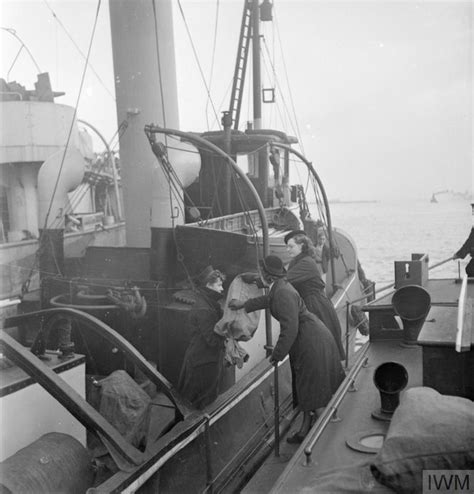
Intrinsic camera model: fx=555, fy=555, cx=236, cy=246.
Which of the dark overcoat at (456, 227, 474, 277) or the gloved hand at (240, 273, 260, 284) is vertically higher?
the gloved hand at (240, 273, 260, 284)

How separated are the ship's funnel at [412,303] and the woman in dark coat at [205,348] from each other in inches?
67.7

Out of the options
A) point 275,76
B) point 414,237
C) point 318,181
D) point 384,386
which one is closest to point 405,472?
point 384,386

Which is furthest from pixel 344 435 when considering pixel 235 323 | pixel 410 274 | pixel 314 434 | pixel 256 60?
pixel 256 60

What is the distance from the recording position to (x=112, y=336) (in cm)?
457

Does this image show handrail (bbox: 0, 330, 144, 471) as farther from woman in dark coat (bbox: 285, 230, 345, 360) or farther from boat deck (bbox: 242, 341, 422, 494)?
woman in dark coat (bbox: 285, 230, 345, 360)

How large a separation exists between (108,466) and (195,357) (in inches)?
47.3

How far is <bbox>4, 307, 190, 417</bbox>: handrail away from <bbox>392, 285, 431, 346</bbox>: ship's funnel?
2.25 m

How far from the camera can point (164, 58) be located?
29.0 ft

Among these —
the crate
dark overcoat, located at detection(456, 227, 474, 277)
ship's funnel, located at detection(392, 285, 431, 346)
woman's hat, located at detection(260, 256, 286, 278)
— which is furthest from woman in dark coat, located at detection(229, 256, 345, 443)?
dark overcoat, located at detection(456, 227, 474, 277)

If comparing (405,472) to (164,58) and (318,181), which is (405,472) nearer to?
(164,58)

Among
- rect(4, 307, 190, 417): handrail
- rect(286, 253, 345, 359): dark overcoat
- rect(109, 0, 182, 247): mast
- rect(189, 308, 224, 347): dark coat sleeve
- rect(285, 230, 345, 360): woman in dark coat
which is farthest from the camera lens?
rect(109, 0, 182, 247): mast

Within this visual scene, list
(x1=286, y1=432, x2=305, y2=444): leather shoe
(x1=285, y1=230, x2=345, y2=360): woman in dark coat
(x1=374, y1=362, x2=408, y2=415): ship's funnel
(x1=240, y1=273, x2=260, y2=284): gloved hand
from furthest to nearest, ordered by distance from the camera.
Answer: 1. (x1=285, y1=230, x2=345, y2=360): woman in dark coat
2. (x1=286, y1=432, x2=305, y2=444): leather shoe
3. (x1=240, y1=273, x2=260, y2=284): gloved hand
4. (x1=374, y1=362, x2=408, y2=415): ship's funnel

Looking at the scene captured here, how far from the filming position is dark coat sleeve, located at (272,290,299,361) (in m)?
4.92

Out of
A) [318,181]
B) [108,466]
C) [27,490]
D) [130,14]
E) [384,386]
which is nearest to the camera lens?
[27,490]
